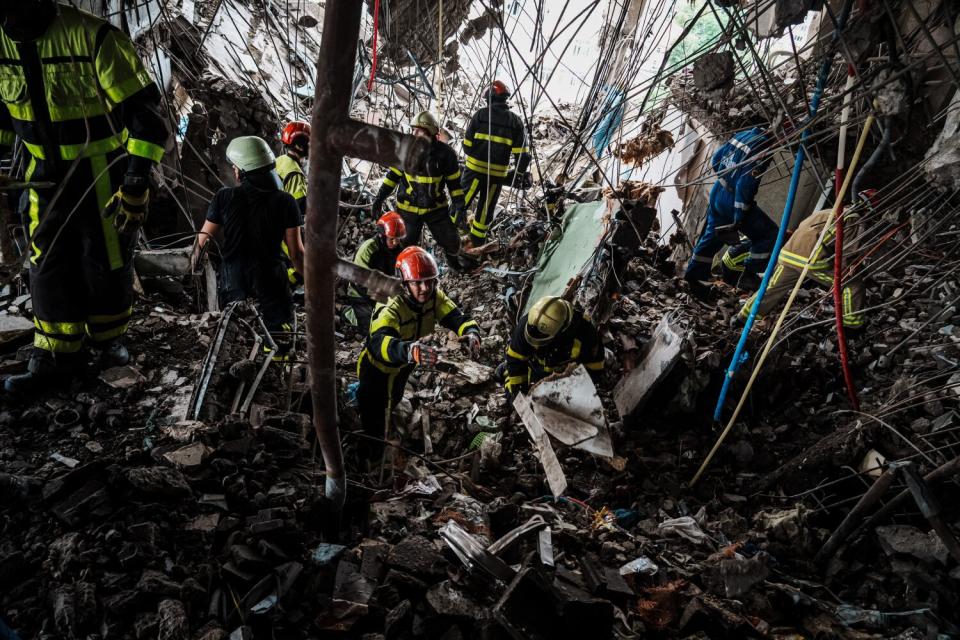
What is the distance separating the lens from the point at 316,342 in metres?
1.14

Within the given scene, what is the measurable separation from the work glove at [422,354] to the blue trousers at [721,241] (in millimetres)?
3913

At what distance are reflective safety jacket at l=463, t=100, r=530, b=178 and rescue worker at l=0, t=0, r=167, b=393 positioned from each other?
3677 millimetres

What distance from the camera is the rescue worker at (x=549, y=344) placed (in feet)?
12.2

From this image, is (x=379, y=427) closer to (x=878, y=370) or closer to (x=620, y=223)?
(x=620, y=223)

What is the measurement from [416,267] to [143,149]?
5.50 feet

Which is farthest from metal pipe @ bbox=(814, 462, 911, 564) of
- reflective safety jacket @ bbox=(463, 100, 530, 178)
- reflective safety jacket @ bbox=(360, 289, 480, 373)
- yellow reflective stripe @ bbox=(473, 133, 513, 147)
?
yellow reflective stripe @ bbox=(473, 133, 513, 147)

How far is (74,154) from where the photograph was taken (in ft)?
7.93

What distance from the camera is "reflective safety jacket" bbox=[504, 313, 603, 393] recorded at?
153 inches

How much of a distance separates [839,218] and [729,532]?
6.47 ft

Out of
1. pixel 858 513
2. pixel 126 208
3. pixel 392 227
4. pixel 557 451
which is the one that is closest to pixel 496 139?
pixel 392 227

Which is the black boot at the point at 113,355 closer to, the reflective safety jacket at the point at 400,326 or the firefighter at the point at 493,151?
the reflective safety jacket at the point at 400,326

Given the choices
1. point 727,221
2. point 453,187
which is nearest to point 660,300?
point 727,221

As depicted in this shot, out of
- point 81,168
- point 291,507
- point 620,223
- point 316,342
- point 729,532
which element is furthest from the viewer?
point 620,223

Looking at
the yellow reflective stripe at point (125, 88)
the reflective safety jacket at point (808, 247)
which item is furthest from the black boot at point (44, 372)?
the reflective safety jacket at point (808, 247)
